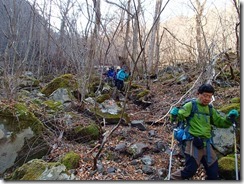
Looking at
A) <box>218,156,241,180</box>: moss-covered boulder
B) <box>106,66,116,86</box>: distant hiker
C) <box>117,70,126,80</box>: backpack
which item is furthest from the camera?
<box>106,66,116,86</box>: distant hiker

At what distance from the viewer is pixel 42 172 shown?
135 inches

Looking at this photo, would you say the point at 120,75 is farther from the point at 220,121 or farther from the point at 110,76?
the point at 220,121

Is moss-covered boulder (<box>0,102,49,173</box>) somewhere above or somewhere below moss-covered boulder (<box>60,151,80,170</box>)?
above

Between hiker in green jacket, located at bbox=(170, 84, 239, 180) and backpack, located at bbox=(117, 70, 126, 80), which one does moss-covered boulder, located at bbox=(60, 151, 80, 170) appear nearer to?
hiker in green jacket, located at bbox=(170, 84, 239, 180)

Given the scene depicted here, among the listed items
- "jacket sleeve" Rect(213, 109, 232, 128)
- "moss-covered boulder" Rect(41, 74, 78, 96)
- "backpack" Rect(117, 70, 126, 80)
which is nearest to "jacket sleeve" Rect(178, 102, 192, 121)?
"jacket sleeve" Rect(213, 109, 232, 128)

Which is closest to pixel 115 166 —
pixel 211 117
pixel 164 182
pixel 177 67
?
pixel 164 182

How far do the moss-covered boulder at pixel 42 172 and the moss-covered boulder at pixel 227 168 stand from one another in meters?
2.11

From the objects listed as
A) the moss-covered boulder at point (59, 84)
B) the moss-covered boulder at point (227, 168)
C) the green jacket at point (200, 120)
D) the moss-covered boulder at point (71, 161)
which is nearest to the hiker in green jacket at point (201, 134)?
the green jacket at point (200, 120)

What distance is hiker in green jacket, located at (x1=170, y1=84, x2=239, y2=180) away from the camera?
322 centimetres

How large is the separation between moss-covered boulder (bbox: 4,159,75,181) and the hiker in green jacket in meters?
1.55

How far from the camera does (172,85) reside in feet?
31.2

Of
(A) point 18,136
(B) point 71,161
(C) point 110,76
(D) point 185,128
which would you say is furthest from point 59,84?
(D) point 185,128

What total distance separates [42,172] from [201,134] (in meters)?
2.15

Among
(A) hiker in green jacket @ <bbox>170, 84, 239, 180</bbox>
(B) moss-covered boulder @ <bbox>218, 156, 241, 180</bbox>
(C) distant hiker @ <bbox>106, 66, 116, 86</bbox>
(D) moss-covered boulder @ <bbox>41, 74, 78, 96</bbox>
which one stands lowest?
(B) moss-covered boulder @ <bbox>218, 156, 241, 180</bbox>
